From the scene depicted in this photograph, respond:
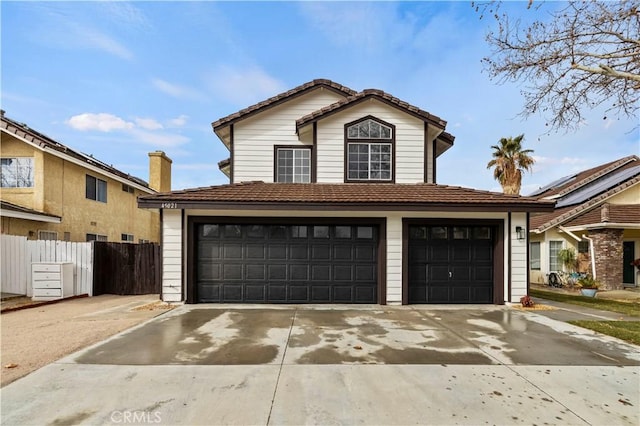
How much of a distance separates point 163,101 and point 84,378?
13127mm

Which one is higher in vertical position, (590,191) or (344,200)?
(590,191)

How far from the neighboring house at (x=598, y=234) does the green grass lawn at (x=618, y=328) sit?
237 inches

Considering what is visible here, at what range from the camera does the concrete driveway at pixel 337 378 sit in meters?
3.28

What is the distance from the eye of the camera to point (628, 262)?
1499cm

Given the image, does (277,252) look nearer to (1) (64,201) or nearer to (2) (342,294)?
(2) (342,294)

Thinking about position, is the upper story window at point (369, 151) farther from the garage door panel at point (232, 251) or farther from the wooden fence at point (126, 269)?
the wooden fence at point (126, 269)

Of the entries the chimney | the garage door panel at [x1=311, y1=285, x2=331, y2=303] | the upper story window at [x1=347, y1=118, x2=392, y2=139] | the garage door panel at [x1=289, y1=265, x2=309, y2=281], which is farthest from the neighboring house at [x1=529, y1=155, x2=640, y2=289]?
the chimney

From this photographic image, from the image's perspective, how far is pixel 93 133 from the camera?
22.5 meters

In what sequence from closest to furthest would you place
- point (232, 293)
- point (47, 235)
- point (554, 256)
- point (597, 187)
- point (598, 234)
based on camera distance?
point (232, 293) → point (47, 235) → point (598, 234) → point (554, 256) → point (597, 187)

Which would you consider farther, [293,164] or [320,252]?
[293,164]

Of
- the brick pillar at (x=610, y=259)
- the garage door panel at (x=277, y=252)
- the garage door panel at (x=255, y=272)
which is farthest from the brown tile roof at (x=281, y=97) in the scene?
the brick pillar at (x=610, y=259)

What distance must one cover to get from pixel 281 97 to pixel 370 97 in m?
3.29

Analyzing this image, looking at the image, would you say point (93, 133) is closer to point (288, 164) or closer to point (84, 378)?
point (288, 164)

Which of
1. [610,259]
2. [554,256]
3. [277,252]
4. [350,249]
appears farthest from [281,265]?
[610,259]
